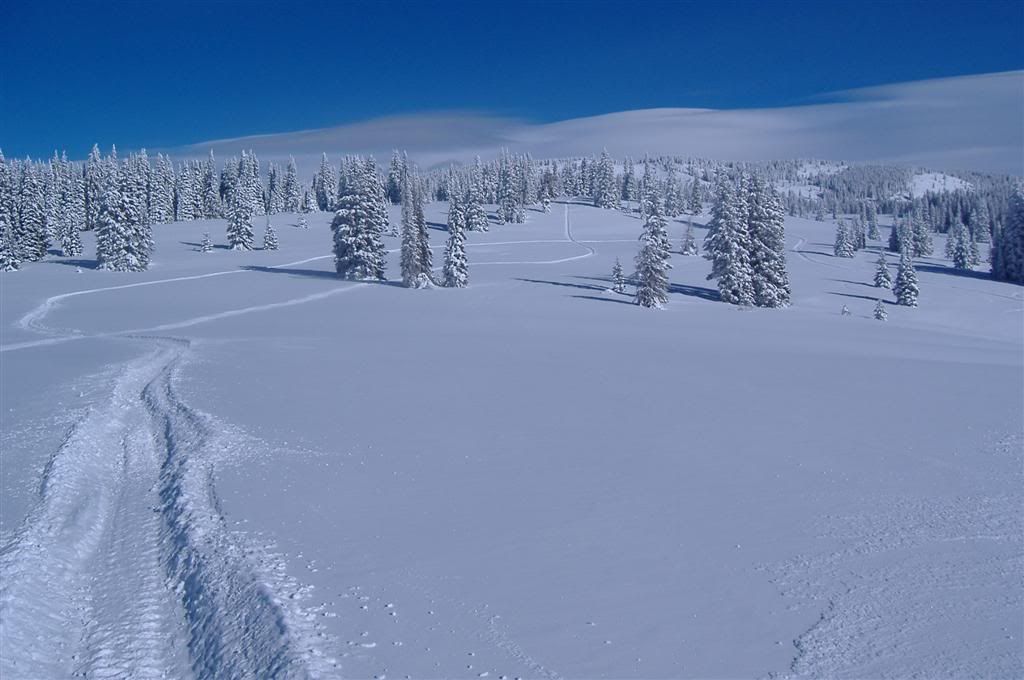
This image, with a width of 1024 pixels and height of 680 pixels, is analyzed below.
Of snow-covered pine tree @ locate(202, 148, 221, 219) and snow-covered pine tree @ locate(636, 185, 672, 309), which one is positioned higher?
snow-covered pine tree @ locate(202, 148, 221, 219)

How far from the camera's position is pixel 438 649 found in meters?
6.72

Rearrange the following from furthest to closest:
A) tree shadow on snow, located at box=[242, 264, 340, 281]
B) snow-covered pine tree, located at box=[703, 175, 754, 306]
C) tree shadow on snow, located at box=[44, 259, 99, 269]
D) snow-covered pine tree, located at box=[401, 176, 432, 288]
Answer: tree shadow on snow, located at box=[44, 259, 99, 269], tree shadow on snow, located at box=[242, 264, 340, 281], snow-covered pine tree, located at box=[401, 176, 432, 288], snow-covered pine tree, located at box=[703, 175, 754, 306]

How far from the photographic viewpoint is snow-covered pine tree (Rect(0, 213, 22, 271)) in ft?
202

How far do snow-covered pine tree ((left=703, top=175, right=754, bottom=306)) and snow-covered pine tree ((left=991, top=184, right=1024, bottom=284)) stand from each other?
45.8 m

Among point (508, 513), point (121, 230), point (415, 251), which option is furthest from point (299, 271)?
point (508, 513)

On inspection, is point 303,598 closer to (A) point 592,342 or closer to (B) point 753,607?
(B) point 753,607

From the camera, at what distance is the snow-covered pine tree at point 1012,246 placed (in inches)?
3019

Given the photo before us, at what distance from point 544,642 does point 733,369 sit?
1646 cm

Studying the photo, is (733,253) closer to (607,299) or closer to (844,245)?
(607,299)

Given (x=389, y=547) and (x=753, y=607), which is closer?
(x=753, y=607)

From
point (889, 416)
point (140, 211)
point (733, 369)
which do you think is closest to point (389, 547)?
point (889, 416)

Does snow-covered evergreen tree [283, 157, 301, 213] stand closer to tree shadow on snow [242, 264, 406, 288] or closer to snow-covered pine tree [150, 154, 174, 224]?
snow-covered pine tree [150, 154, 174, 224]

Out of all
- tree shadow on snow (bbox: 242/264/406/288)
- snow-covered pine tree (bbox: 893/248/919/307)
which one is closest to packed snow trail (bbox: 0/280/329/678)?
tree shadow on snow (bbox: 242/264/406/288)

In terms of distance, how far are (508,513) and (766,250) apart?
4433 cm
